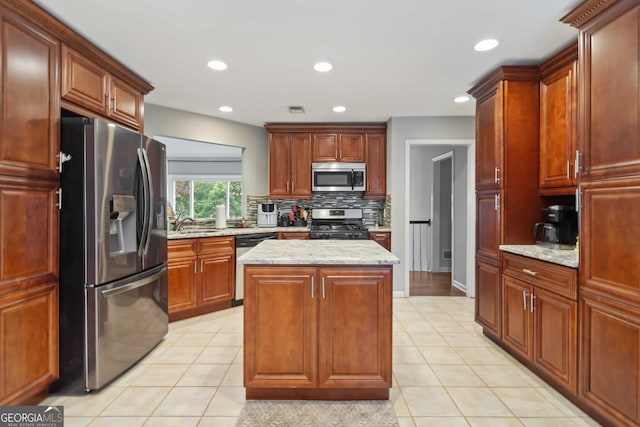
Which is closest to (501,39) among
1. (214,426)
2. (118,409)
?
(214,426)

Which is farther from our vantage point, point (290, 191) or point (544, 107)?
point (290, 191)

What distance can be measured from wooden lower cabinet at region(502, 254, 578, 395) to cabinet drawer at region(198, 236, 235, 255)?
9.24 feet

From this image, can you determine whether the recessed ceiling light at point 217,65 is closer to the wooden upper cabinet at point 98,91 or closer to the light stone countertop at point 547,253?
the wooden upper cabinet at point 98,91

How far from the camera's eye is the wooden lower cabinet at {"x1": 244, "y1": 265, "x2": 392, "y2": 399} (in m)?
1.91

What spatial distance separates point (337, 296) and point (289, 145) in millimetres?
3124

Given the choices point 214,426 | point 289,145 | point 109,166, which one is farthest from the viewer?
point 289,145

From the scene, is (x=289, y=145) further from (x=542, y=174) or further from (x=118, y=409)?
(x=118, y=409)

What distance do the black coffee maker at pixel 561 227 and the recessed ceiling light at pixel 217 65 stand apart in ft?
9.32

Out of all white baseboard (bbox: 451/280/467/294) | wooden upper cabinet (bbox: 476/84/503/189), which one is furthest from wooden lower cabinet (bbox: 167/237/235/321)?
white baseboard (bbox: 451/280/467/294)

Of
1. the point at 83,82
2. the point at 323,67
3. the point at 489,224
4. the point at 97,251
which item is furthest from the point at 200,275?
A: the point at 489,224

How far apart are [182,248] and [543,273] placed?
3.19 meters

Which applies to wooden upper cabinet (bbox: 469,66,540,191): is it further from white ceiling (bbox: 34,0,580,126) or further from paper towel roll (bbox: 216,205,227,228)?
paper towel roll (bbox: 216,205,227,228)

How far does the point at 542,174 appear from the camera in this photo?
8.55ft

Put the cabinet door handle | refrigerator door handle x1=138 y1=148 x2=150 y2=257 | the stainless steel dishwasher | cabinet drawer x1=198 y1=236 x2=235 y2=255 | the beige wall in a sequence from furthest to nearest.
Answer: the stainless steel dishwasher, the beige wall, cabinet drawer x1=198 y1=236 x2=235 y2=255, refrigerator door handle x1=138 y1=148 x2=150 y2=257, the cabinet door handle
